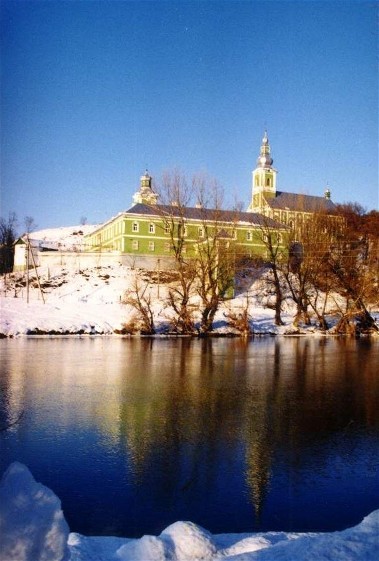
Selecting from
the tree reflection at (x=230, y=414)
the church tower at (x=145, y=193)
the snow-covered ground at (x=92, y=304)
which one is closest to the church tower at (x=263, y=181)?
the church tower at (x=145, y=193)

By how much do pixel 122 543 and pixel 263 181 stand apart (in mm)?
94550

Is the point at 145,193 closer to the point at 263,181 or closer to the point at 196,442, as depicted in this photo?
the point at 263,181

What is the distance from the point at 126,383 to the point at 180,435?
5730mm

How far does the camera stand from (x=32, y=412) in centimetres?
1151

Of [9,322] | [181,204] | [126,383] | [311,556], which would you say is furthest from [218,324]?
[311,556]

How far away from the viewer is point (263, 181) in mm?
96188

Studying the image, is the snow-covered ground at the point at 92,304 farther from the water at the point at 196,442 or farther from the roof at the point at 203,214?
the water at the point at 196,442

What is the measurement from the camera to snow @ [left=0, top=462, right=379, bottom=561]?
14.0 ft

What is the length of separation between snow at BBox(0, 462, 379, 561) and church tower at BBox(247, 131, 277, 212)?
295ft

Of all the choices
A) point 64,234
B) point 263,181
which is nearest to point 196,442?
point 263,181

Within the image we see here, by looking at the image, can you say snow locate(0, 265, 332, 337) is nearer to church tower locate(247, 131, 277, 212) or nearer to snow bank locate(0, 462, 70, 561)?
snow bank locate(0, 462, 70, 561)

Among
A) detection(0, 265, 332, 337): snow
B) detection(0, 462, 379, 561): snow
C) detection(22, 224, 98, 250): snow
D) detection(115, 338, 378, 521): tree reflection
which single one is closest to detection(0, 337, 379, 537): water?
detection(115, 338, 378, 521): tree reflection

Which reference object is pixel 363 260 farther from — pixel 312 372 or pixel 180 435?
pixel 180 435

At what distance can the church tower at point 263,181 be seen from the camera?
94938 millimetres
